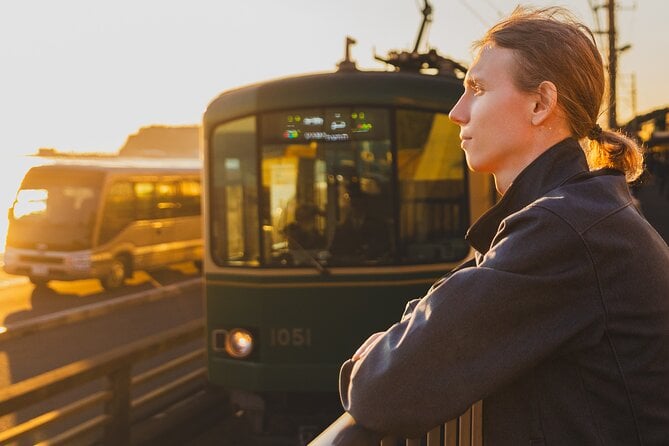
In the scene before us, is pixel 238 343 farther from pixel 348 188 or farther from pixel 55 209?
pixel 55 209

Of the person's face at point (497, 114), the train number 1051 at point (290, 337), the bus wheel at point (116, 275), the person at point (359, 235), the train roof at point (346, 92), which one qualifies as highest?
the train roof at point (346, 92)

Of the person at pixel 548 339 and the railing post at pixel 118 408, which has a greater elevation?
the person at pixel 548 339

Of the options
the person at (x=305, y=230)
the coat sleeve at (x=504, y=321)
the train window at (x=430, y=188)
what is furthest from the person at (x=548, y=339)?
the train window at (x=430, y=188)

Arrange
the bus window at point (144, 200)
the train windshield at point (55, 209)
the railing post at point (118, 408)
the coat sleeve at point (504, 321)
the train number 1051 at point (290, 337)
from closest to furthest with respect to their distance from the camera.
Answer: the coat sleeve at point (504, 321), the railing post at point (118, 408), the train number 1051 at point (290, 337), the train windshield at point (55, 209), the bus window at point (144, 200)

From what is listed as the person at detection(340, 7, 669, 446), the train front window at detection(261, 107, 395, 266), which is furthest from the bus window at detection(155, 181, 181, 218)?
the person at detection(340, 7, 669, 446)

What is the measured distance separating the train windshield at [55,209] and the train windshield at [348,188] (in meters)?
13.4

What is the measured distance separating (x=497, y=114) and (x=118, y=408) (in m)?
4.97

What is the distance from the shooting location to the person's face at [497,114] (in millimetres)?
1716

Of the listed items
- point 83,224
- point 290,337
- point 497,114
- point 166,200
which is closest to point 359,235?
point 290,337

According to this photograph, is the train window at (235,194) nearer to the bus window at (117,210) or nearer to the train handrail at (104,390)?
the train handrail at (104,390)

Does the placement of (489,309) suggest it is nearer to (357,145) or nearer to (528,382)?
(528,382)

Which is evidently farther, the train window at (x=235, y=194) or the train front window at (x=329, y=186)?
the train window at (x=235, y=194)

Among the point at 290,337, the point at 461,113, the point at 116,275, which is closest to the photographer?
the point at 461,113

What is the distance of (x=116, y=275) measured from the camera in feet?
66.2
